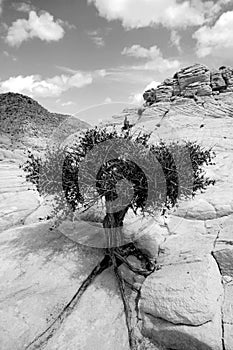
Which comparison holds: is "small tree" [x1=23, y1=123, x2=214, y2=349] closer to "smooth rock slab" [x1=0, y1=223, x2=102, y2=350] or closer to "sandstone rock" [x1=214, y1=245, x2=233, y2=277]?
"smooth rock slab" [x1=0, y1=223, x2=102, y2=350]

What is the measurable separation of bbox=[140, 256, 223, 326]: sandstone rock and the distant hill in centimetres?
5919

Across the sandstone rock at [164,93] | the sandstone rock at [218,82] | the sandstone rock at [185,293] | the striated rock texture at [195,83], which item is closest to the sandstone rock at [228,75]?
the striated rock texture at [195,83]

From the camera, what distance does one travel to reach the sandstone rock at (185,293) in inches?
355

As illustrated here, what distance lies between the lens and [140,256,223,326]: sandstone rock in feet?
29.6

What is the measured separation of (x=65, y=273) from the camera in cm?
1101

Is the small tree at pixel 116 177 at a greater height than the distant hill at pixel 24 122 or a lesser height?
lesser

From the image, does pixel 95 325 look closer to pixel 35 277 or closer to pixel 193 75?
pixel 35 277

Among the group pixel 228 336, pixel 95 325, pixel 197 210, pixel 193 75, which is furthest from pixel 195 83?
pixel 95 325

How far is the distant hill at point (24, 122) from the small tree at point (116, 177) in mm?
56741

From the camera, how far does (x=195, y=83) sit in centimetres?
3247

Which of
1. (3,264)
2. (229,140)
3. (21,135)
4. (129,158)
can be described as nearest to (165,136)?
(229,140)

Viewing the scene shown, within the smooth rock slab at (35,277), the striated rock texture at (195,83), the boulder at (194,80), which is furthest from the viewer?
the striated rock texture at (195,83)

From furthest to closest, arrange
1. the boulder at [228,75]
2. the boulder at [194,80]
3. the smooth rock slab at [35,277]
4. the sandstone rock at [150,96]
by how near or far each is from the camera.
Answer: the sandstone rock at [150,96] → the boulder at [228,75] → the boulder at [194,80] → the smooth rock slab at [35,277]

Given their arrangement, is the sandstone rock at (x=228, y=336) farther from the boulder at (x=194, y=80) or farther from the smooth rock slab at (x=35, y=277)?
the boulder at (x=194, y=80)
